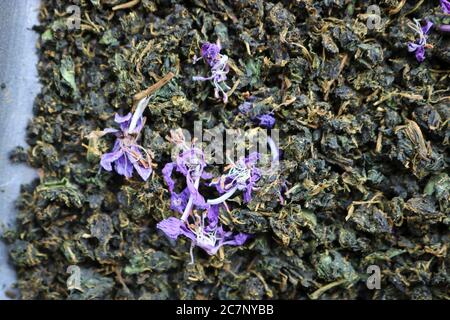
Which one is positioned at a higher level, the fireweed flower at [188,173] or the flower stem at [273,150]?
the flower stem at [273,150]

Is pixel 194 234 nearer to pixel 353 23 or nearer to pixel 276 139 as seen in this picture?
pixel 276 139

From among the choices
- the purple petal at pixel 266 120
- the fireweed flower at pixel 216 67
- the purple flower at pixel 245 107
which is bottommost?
the purple petal at pixel 266 120

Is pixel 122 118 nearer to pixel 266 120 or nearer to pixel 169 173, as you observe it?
pixel 169 173

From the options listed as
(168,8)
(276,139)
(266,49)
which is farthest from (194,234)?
(168,8)

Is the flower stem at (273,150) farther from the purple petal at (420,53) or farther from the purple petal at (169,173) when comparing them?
the purple petal at (420,53)

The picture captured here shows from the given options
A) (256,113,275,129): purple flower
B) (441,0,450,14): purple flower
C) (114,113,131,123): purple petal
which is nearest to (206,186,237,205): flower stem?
(256,113,275,129): purple flower

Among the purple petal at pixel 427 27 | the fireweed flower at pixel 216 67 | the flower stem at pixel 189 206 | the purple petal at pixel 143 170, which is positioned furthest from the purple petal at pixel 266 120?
the purple petal at pixel 427 27

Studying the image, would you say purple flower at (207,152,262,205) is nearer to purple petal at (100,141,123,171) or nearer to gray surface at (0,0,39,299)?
purple petal at (100,141,123,171)
